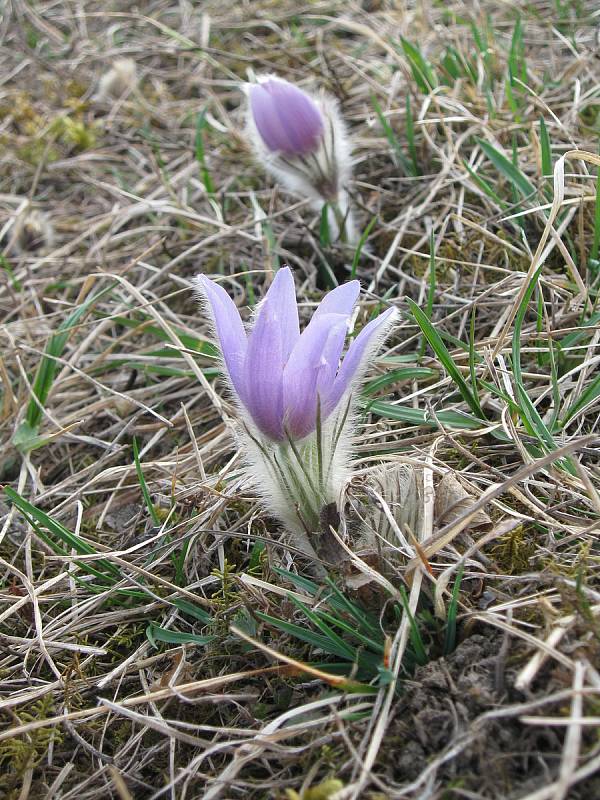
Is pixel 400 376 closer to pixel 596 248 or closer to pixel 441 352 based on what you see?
pixel 441 352

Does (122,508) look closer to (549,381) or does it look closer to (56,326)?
(56,326)

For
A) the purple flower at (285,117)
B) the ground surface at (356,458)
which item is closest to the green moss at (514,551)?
the ground surface at (356,458)

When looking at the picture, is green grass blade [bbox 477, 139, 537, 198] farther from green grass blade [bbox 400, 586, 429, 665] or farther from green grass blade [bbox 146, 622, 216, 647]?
green grass blade [bbox 146, 622, 216, 647]

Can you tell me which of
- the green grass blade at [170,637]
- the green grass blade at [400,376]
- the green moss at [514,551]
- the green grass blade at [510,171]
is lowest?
the green grass blade at [170,637]

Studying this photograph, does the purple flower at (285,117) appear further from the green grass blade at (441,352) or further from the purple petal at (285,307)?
the purple petal at (285,307)

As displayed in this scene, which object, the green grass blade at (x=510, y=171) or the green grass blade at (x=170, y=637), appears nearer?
the green grass blade at (x=170, y=637)

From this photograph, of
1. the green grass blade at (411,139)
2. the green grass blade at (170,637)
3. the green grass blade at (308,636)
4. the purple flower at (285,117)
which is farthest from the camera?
the green grass blade at (411,139)

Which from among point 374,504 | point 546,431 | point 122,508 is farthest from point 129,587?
point 546,431
